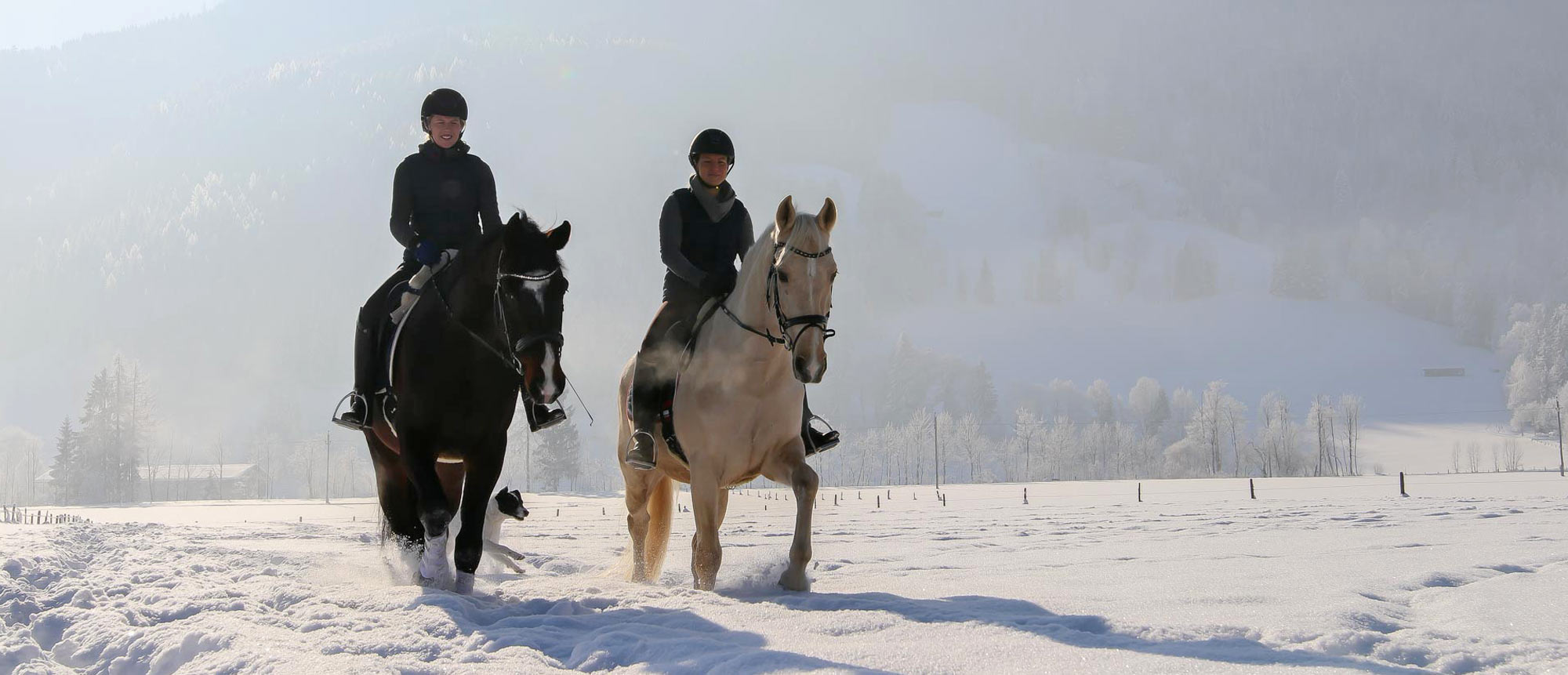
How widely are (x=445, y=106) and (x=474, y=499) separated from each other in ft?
10.9

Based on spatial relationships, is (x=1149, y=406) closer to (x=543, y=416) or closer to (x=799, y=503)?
(x=799, y=503)

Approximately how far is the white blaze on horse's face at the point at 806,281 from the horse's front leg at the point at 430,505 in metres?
2.57

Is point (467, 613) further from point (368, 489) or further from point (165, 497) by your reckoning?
point (368, 489)

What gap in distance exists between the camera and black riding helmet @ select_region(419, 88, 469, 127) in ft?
28.7

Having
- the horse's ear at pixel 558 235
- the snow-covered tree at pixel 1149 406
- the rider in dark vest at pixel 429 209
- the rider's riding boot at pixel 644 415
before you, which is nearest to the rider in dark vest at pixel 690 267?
the rider's riding boot at pixel 644 415

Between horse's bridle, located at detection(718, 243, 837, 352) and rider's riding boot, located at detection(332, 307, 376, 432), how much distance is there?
2843 mm

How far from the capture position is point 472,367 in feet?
24.4

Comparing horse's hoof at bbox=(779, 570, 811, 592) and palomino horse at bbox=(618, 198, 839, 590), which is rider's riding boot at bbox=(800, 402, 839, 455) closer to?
palomino horse at bbox=(618, 198, 839, 590)

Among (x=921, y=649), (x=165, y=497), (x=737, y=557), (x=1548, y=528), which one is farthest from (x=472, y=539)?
(x=165, y=497)

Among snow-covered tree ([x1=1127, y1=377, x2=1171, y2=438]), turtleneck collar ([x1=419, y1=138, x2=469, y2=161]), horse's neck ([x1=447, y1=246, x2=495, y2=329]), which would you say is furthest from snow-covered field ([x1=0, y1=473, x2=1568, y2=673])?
snow-covered tree ([x1=1127, y1=377, x2=1171, y2=438])

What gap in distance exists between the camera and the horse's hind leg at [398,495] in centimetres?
863

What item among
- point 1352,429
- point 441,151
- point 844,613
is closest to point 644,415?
point 441,151

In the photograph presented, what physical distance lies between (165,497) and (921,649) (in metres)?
135

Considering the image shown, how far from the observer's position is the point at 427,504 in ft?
23.9
